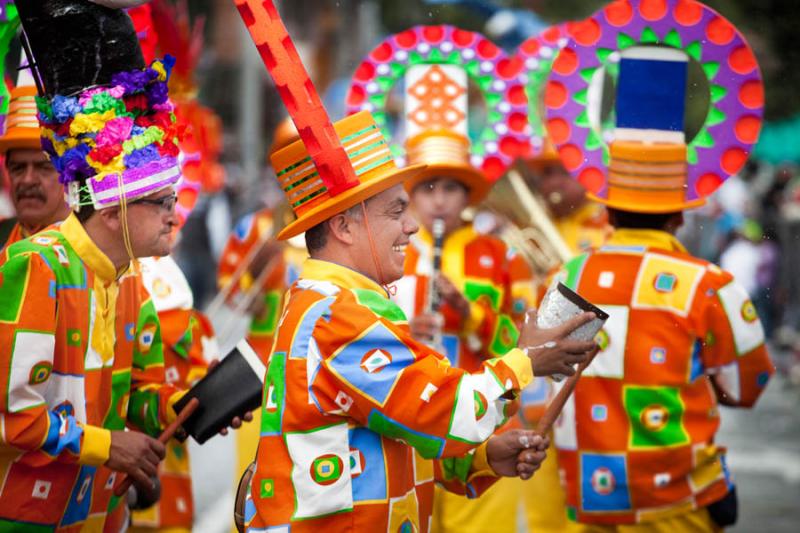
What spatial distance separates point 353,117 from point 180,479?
2575 mm

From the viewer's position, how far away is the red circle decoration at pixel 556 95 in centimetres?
523

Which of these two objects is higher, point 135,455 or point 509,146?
point 509,146

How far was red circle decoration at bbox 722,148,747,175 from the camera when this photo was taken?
4859mm

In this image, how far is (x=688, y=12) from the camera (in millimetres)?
4875

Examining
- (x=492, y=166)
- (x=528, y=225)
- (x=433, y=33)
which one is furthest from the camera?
(x=528, y=225)

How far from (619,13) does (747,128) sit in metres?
0.71

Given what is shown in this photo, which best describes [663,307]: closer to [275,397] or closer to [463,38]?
[275,397]

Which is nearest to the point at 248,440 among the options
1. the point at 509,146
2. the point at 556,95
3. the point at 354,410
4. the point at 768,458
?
the point at 509,146

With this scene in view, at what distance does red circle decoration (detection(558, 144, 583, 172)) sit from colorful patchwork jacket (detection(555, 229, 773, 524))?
1.32 ft

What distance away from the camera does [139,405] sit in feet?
14.7

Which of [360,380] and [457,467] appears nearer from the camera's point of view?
[360,380]

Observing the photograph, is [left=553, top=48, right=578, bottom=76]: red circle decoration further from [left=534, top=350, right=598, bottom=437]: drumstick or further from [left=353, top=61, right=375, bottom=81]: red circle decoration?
[left=534, top=350, right=598, bottom=437]: drumstick

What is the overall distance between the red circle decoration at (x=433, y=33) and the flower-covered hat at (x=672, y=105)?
135cm

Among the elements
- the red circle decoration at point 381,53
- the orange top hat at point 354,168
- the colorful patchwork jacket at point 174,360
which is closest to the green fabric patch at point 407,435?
the orange top hat at point 354,168
